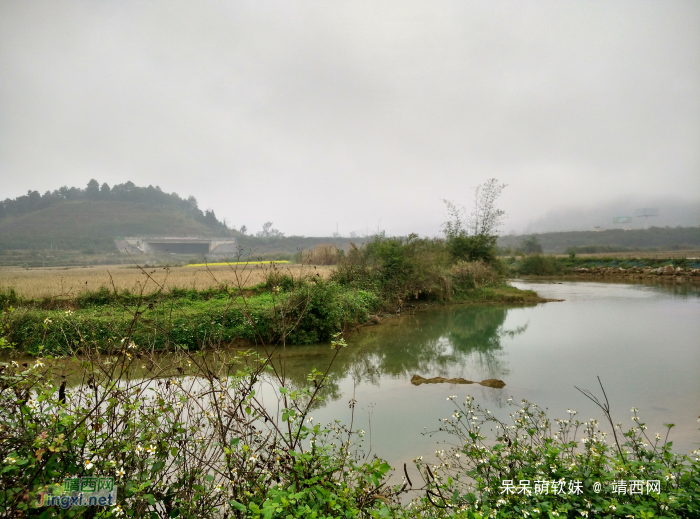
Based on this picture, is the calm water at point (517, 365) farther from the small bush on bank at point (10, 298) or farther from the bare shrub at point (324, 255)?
the bare shrub at point (324, 255)

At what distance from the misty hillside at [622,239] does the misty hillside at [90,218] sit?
52.7m

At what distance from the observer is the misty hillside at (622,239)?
56631mm

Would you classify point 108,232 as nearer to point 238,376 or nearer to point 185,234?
point 185,234

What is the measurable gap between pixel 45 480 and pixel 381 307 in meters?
12.3

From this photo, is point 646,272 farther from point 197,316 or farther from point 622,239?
point 622,239

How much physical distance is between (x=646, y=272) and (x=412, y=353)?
A: 2495 centimetres

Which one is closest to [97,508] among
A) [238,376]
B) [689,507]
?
[238,376]

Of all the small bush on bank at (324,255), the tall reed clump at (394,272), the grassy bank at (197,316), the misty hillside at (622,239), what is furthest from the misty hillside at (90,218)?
the misty hillside at (622,239)

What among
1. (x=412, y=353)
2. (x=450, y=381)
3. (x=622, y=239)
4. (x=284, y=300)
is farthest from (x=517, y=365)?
(x=622, y=239)

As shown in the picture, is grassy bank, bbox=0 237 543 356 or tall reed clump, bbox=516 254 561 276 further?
tall reed clump, bbox=516 254 561 276

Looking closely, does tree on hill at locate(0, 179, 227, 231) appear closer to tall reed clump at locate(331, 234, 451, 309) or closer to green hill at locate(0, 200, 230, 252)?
green hill at locate(0, 200, 230, 252)

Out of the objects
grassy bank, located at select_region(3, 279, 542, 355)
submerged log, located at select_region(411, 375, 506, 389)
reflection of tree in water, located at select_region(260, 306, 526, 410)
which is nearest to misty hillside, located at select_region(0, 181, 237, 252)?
grassy bank, located at select_region(3, 279, 542, 355)

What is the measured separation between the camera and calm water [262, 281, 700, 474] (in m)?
4.85

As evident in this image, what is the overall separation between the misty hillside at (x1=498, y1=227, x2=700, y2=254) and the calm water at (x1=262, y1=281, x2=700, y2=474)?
152ft
